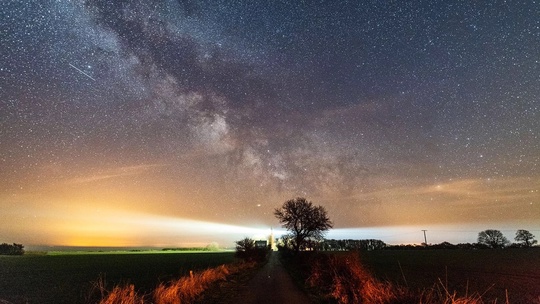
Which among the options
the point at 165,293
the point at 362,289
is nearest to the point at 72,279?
the point at 165,293

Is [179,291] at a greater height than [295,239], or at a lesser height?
lesser

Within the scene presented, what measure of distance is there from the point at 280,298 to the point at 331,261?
4.81 m


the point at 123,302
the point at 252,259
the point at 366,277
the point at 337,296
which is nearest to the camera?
the point at 123,302

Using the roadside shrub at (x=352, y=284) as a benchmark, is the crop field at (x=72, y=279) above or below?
below

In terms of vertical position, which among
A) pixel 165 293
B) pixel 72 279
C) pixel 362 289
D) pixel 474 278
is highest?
pixel 362 289

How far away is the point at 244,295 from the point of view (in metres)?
20.2

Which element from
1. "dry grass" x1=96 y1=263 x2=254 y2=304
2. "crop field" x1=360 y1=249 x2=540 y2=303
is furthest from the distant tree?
"dry grass" x1=96 y1=263 x2=254 y2=304

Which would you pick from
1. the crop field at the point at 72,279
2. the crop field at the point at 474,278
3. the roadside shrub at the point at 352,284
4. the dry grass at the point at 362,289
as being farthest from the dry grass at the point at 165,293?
the crop field at the point at 474,278

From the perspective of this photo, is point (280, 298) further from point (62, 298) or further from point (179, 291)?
point (62, 298)

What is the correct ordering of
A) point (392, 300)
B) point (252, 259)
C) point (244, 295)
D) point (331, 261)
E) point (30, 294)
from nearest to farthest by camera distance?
1. point (392, 300)
2. point (244, 295)
3. point (331, 261)
4. point (30, 294)
5. point (252, 259)

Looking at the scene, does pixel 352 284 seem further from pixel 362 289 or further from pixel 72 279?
pixel 72 279

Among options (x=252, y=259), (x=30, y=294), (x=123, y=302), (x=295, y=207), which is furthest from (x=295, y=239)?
(x=123, y=302)

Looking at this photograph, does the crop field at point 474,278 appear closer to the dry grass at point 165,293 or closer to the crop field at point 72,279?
the dry grass at point 165,293

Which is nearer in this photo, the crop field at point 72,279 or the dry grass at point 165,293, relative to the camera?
the dry grass at point 165,293
